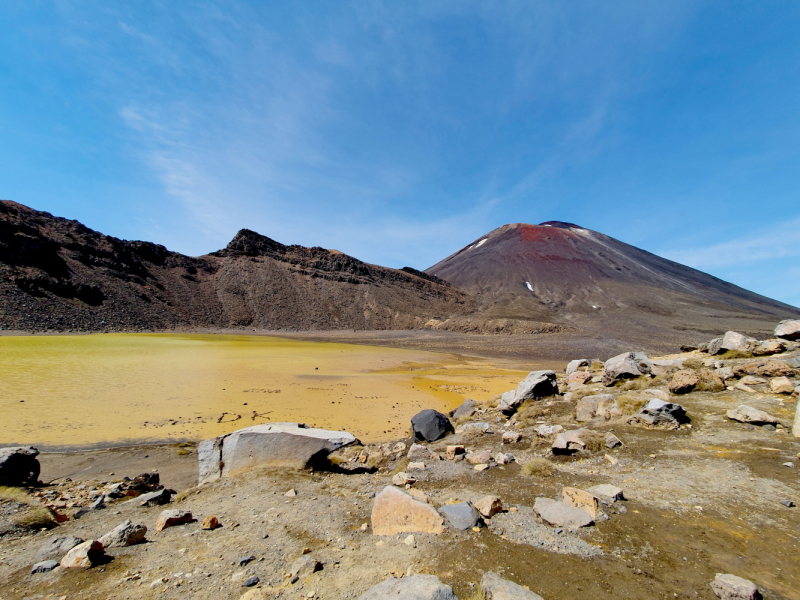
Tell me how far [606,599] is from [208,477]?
228 inches

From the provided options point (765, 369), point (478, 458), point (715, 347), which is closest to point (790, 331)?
point (715, 347)

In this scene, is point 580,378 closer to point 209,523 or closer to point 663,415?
point 663,415

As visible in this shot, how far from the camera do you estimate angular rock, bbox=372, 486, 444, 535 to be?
349cm

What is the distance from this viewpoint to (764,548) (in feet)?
9.66

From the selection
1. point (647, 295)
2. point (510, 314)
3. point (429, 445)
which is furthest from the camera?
point (647, 295)

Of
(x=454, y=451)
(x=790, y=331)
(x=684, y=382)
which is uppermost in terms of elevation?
(x=790, y=331)

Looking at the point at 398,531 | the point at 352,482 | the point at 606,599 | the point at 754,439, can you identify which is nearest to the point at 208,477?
the point at 352,482

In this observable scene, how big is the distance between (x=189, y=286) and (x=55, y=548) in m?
67.3

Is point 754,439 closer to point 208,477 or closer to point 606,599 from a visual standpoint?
point 606,599

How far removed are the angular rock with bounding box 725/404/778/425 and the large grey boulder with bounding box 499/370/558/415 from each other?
3.65 metres

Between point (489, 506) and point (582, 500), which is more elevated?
point (582, 500)

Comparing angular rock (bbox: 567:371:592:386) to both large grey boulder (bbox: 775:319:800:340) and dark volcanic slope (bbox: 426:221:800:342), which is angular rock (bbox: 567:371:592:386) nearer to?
large grey boulder (bbox: 775:319:800:340)

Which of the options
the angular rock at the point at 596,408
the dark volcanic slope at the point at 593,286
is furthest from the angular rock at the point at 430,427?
the dark volcanic slope at the point at 593,286

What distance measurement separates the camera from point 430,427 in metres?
7.42
